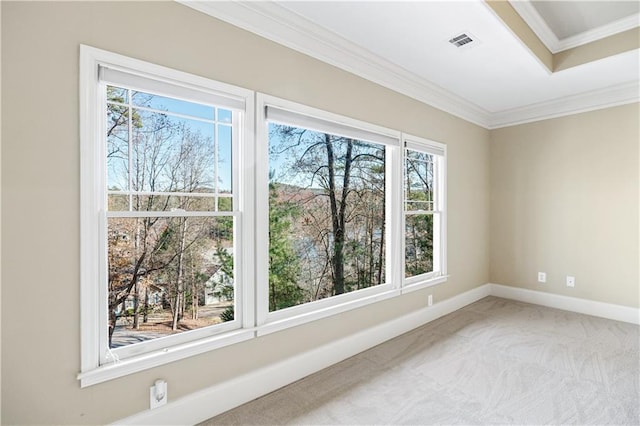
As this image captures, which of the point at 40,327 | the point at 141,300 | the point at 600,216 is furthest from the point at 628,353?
the point at 40,327

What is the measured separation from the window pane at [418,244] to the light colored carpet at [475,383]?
0.67 meters

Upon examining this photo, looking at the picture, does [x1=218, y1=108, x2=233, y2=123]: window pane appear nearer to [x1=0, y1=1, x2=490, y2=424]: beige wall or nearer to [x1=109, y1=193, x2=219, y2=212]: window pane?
[x1=0, y1=1, x2=490, y2=424]: beige wall

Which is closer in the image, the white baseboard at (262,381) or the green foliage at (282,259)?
the white baseboard at (262,381)

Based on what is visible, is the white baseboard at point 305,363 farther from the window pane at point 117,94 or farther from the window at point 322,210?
the window pane at point 117,94

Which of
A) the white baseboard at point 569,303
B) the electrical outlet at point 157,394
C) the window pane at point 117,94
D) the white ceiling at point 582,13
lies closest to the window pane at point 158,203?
the window pane at point 117,94

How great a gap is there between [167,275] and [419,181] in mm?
2830

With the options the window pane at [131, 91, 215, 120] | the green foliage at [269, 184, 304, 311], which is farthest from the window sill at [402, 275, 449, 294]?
the window pane at [131, 91, 215, 120]

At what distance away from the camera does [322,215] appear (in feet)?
9.24

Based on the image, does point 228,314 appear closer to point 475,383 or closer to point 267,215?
point 267,215

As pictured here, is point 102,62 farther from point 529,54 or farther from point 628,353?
point 628,353

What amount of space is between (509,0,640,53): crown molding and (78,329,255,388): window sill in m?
3.16

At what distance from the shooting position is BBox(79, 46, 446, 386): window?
5.38ft


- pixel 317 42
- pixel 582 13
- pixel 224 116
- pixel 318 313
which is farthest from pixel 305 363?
pixel 582 13

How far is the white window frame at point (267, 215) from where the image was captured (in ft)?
7.18
